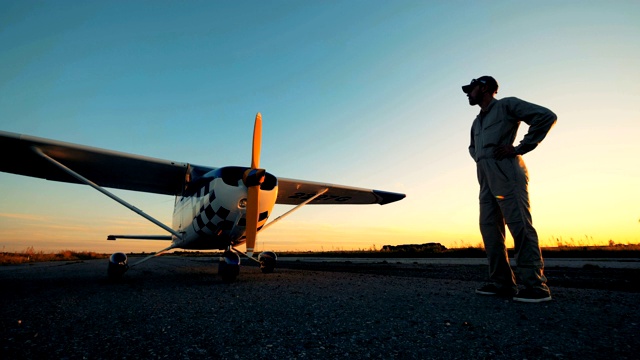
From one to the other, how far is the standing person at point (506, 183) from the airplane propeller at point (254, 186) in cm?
367

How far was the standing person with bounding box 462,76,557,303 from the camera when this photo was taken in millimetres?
3002

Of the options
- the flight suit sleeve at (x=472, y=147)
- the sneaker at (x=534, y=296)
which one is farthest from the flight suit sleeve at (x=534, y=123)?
the sneaker at (x=534, y=296)

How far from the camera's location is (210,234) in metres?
6.43

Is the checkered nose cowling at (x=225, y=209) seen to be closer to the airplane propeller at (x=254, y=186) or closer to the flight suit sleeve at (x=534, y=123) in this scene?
the airplane propeller at (x=254, y=186)

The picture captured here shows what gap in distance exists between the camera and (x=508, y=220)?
3117mm

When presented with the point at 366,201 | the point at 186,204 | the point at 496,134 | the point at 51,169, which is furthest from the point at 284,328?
the point at 366,201

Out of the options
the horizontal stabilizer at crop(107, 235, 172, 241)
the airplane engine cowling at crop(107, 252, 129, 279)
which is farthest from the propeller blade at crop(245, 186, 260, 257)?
the horizontal stabilizer at crop(107, 235, 172, 241)

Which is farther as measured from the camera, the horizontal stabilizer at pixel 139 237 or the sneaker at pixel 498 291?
the horizontal stabilizer at pixel 139 237

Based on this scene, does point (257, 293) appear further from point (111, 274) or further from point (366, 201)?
point (366, 201)

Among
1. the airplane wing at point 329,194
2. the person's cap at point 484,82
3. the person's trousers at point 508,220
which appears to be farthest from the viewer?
the airplane wing at point 329,194

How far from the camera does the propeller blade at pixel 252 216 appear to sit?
588 centimetres

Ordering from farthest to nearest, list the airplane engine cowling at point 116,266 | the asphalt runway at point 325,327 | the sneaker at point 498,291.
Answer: the airplane engine cowling at point 116,266
the sneaker at point 498,291
the asphalt runway at point 325,327

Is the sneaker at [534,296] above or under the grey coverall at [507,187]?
under

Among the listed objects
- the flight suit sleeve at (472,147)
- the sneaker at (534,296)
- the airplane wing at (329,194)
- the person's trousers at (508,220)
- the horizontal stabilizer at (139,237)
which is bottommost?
the sneaker at (534,296)
